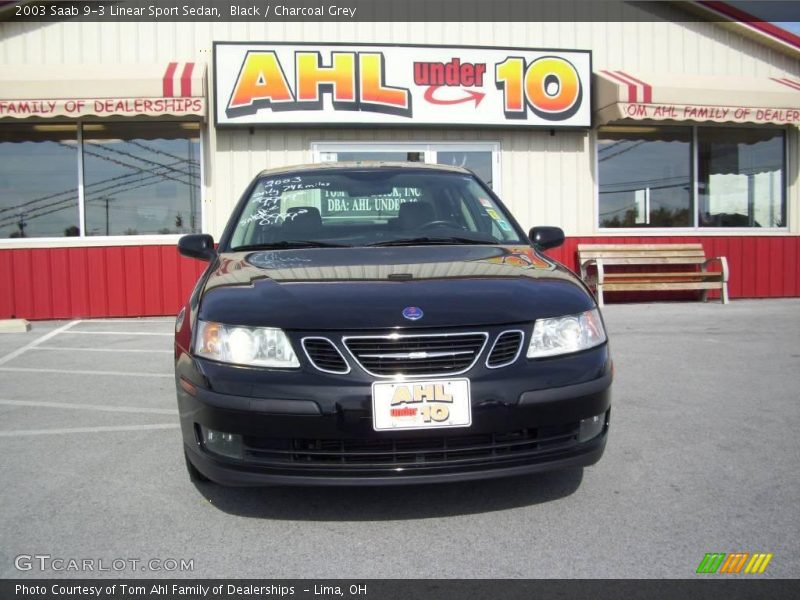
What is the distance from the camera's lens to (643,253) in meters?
10.4

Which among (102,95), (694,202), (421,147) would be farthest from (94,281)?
(694,202)

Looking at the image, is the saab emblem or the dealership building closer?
the saab emblem

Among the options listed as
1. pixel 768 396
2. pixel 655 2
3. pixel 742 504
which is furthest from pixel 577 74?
pixel 742 504

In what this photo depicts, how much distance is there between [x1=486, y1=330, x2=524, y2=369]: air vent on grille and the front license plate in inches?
5.8

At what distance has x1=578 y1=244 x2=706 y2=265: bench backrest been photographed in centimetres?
1021

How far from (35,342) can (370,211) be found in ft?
17.7

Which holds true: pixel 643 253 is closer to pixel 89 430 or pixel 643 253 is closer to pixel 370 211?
pixel 370 211

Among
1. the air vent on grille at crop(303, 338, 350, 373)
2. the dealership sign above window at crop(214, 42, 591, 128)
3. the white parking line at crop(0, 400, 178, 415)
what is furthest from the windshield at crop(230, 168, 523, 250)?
the dealership sign above window at crop(214, 42, 591, 128)

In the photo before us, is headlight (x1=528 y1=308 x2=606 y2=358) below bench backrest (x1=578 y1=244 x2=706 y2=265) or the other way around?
below

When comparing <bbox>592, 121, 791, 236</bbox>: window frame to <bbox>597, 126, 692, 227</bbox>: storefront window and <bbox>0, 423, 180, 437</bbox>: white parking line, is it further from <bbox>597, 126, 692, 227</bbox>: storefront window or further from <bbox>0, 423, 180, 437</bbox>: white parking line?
<bbox>0, 423, 180, 437</bbox>: white parking line

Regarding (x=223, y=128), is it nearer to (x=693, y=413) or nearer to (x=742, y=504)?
(x=693, y=413)

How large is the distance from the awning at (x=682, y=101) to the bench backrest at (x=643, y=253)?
70.5 inches

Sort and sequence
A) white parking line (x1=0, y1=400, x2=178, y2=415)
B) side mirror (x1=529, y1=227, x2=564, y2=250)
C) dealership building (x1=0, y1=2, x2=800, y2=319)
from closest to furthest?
side mirror (x1=529, y1=227, x2=564, y2=250), white parking line (x1=0, y1=400, x2=178, y2=415), dealership building (x1=0, y1=2, x2=800, y2=319)

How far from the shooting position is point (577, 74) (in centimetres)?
997
